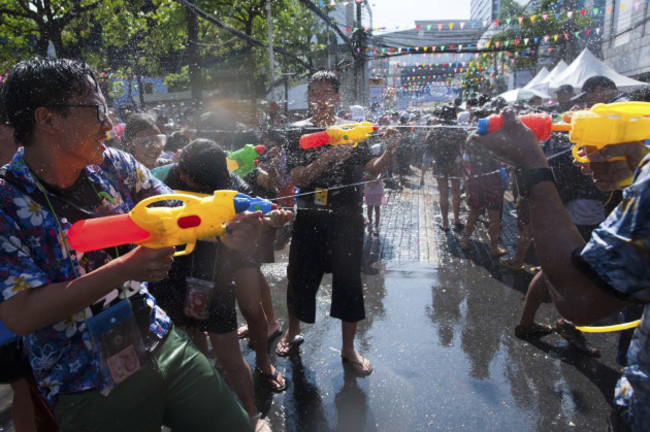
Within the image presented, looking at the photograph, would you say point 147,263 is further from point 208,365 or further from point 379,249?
point 379,249

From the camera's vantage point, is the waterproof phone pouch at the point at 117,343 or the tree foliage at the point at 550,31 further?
the tree foliage at the point at 550,31

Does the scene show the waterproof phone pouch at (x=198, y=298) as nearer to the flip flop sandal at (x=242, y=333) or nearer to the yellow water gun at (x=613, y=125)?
the flip flop sandal at (x=242, y=333)

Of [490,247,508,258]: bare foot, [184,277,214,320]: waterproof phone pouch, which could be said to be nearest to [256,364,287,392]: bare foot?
[184,277,214,320]: waterproof phone pouch

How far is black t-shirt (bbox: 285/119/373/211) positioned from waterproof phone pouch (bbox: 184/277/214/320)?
1.10 m

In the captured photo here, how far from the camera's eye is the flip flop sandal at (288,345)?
331 centimetres

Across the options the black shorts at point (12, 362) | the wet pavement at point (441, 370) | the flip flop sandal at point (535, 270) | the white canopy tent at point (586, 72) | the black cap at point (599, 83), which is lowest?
the wet pavement at point (441, 370)

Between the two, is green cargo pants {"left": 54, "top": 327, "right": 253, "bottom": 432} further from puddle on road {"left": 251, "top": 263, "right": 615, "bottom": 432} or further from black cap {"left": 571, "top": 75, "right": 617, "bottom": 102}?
black cap {"left": 571, "top": 75, "right": 617, "bottom": 102}

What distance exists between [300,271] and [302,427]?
111cm

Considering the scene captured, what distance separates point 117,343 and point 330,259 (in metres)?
1.85

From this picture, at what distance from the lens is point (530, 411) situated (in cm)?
260

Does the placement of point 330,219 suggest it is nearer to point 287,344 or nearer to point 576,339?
point 287,344

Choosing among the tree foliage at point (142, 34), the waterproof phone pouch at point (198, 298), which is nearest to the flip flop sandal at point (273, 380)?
the waterproof phone pouch at point (198, 298)

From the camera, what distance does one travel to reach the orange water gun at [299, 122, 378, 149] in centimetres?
261

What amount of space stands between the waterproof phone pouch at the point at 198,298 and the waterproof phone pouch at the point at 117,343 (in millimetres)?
746
